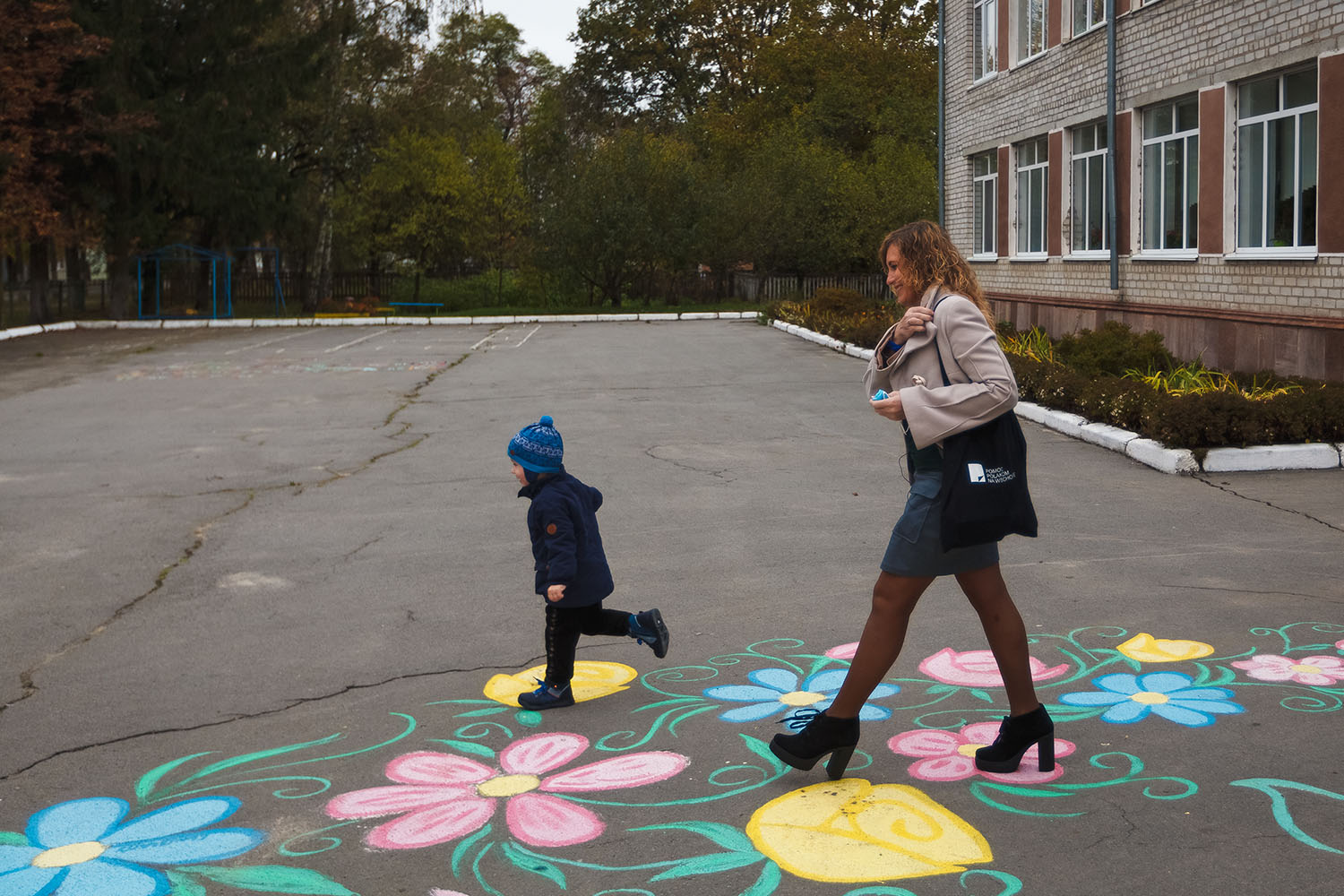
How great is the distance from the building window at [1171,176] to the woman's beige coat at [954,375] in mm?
15093

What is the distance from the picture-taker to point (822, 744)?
421 cm

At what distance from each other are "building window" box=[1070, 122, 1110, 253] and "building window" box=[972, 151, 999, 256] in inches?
155

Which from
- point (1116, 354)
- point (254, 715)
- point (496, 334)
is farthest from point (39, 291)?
point (254, 715)

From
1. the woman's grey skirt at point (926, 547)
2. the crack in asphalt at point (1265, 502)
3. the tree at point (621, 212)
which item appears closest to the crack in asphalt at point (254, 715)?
the woman's grey skirt at point (926, 547)

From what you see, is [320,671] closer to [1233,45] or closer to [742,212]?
[1233,45]

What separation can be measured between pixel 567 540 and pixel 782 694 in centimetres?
107

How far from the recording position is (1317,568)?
7.09 meters

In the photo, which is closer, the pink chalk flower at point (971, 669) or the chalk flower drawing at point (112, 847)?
the chalk flower drawing at point (112, 847)

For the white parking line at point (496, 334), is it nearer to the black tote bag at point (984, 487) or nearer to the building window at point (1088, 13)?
the building window at point (1088, 13)

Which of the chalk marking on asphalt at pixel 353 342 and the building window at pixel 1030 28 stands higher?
the building window at pixel 1030 28

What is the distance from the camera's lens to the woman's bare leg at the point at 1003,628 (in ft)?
13.9

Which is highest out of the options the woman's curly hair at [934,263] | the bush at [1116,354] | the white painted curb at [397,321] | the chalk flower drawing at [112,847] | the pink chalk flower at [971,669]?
the white painted curb at [397,321]

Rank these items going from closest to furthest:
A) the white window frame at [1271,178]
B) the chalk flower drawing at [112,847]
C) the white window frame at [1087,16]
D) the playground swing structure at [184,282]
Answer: the chalk flower drawing at [112,847] → the white window frame at [1271,178] → the white window frame at [1087,16] → the playground swing structure at [184,282]

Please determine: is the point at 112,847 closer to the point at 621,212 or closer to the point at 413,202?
the point at 621,212
